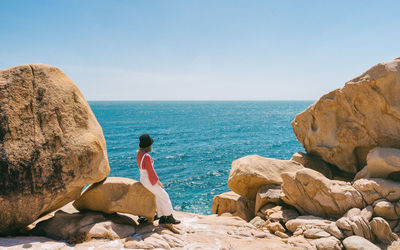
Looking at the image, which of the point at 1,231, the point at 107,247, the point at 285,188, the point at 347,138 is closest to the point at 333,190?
the point at 285,188

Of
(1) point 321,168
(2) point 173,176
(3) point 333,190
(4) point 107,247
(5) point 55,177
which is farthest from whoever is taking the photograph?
(2) point 173,176

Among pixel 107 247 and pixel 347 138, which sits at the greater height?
pixel 347 138

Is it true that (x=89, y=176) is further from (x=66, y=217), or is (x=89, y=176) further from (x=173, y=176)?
(x=173, y=176)

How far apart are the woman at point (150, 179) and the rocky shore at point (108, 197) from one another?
0.29 m

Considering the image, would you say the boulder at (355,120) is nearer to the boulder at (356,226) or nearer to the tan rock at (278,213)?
the boulder at (356,226)

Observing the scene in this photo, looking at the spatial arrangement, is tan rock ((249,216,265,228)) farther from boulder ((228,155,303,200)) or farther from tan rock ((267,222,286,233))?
boulder ((228,155,303,200))

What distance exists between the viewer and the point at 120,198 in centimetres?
923

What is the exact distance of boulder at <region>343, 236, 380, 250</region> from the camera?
8.22 meters

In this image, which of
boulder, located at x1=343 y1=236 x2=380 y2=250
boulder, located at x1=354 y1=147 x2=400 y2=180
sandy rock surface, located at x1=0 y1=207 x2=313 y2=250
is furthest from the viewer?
boulder, located at x1=354 y1=147 x2=400 y2=180

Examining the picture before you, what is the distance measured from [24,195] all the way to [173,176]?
875 inches

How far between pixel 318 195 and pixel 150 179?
6896 mm

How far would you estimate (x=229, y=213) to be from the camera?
13609mm

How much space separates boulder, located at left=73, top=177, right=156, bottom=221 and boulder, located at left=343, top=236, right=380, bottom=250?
6.54 metres

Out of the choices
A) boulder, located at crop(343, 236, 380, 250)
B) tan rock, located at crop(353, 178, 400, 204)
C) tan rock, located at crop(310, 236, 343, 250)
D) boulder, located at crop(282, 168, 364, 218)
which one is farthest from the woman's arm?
tan rock, located at crop(353, 178, 400, 204)
